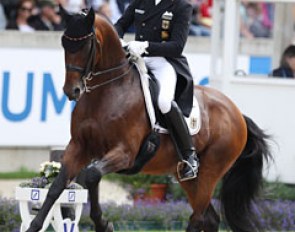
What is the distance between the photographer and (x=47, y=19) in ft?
62.7

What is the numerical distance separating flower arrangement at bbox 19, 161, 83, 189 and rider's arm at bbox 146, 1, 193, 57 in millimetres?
1406

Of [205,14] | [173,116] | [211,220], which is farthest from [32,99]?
[173,116]

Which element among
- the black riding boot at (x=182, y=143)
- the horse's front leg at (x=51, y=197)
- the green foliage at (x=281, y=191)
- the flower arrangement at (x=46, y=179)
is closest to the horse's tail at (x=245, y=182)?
the black riding boot at (x=182, y=143)

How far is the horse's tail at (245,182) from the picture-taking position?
12484mm

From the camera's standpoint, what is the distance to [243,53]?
18.1 m

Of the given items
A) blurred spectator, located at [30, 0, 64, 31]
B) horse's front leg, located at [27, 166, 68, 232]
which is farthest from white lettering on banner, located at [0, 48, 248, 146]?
horse's front leg, located at [27, 166, 68, 232]

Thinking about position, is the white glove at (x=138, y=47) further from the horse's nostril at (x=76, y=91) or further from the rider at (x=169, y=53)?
the horse's nostril at (x=76, y=91)

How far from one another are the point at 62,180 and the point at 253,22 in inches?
414

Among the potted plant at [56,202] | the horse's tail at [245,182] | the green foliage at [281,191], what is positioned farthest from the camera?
the green foliage at [281,191]

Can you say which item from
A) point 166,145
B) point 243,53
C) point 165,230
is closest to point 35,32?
point 243,53

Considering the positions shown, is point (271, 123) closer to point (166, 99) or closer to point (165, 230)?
point (165, 230)

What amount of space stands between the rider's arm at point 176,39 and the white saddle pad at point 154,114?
0.22 m

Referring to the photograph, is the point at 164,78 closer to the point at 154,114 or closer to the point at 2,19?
the point at 154,114

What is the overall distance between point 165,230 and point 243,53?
469 cm
